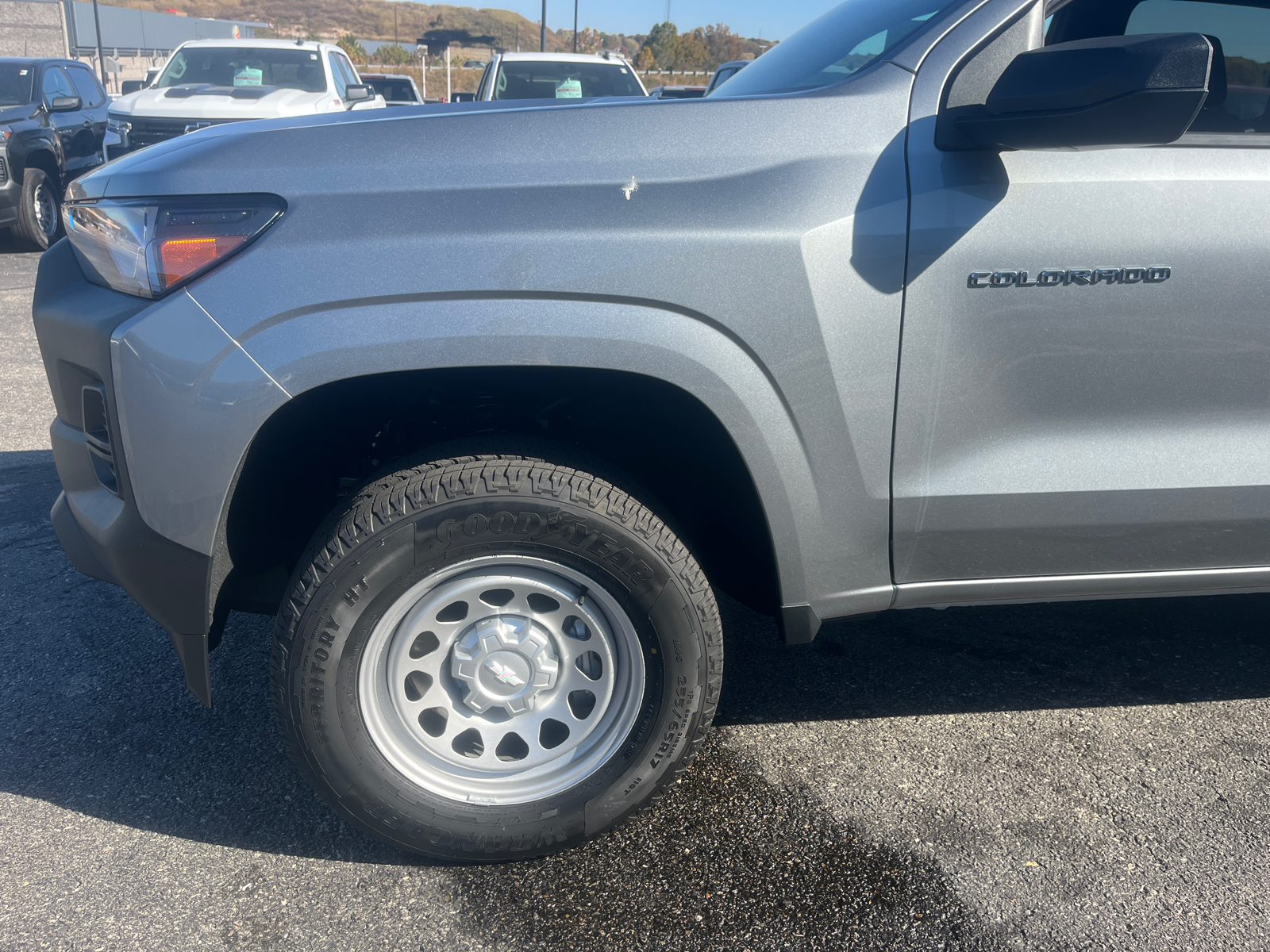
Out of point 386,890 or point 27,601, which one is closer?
point 386,890

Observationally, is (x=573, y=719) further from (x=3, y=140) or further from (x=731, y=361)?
(x=3, y=140)

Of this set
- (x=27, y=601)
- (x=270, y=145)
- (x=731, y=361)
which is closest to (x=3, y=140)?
(x=27, y=601)

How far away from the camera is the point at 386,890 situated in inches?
79.3

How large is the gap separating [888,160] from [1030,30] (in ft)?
1.30

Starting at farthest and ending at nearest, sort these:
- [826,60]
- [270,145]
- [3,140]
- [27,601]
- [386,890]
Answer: [3,140], [27,601], [826,60], [386,890], [270,145]

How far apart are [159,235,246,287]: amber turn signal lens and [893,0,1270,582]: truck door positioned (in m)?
1.25

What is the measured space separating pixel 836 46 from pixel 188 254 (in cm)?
156

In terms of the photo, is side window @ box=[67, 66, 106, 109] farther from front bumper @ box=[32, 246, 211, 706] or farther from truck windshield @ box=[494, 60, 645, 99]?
front bumper @ box=[32, 246, 211, 706]

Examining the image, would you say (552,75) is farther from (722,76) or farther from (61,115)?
(722,76)

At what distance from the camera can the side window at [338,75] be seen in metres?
10.5

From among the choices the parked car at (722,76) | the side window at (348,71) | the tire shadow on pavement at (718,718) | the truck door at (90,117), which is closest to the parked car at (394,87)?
the side window at (348,71)

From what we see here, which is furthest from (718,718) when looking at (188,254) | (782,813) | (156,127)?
(156,127)

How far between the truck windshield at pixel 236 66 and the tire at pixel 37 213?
176 centimetres

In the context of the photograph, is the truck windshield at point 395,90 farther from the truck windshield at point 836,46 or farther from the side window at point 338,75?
the truck windshield at point 836,46
